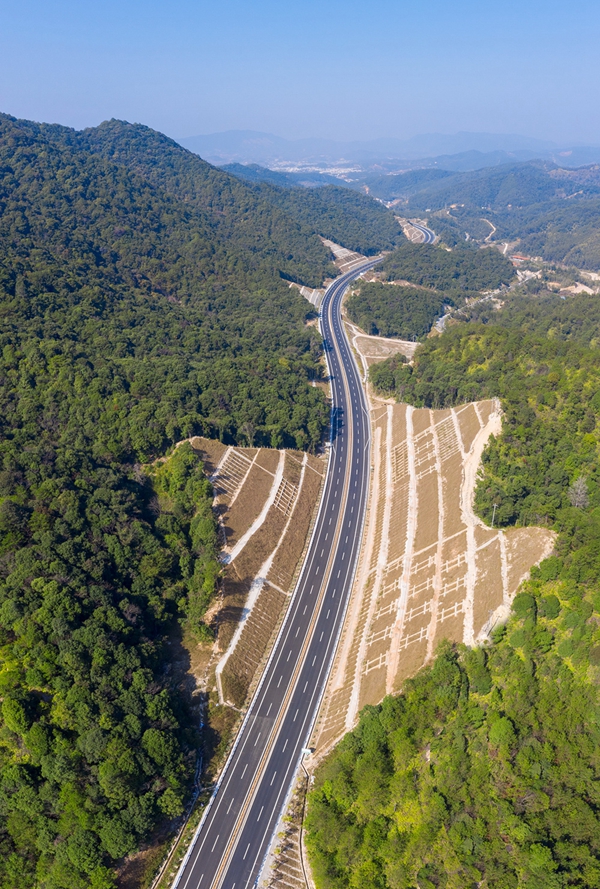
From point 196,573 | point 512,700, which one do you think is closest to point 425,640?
point 512,700

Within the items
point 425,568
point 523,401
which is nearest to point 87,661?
point 425,568

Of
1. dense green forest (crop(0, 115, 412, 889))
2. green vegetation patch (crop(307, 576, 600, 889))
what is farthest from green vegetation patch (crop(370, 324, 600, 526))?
dense green forest (crop(0, 115, 412, 889))

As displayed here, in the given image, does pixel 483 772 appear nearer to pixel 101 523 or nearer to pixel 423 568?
pixel 423 568

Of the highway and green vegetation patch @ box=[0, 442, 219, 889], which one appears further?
the highway

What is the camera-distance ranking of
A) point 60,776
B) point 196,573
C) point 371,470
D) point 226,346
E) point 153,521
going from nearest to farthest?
point 60,776, point 196,573, point 153,521, point 371,470, point 226,346

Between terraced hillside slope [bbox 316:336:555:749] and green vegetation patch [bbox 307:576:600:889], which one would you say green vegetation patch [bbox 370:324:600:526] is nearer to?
terraced hillside slope [bbox 316:336:555:749]

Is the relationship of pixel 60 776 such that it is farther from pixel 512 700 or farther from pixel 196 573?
pixel 512 700
